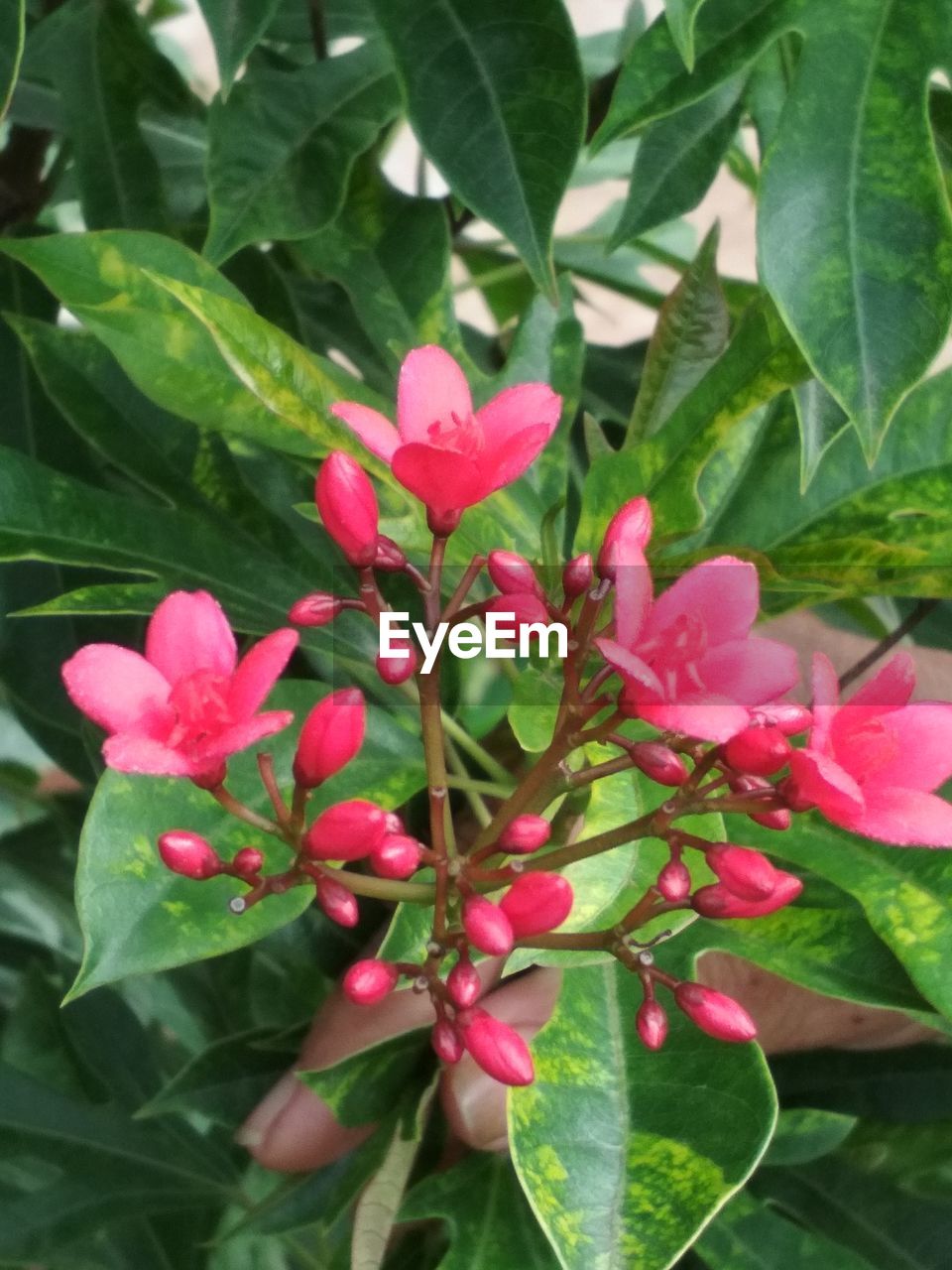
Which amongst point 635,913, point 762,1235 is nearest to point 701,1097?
point 635,913

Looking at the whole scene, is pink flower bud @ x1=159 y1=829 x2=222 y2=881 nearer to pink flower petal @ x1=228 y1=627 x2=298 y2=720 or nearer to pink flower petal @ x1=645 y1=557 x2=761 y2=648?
pink flower petal @ x1=228 y1=627 x2=298 y2=720

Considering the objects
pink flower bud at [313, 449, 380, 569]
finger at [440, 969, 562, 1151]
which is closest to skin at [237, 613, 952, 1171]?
finger at [440, 969, 562, 1151]

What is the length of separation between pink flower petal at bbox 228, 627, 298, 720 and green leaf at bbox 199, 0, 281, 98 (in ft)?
0.84

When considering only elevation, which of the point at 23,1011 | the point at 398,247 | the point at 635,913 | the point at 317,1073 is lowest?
the point at 23,1011

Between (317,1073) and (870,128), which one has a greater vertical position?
(870,128)

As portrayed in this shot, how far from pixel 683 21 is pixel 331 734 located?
0.24 meters

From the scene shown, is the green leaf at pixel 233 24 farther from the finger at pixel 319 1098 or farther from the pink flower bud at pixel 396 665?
the finger at pixel 319 1098

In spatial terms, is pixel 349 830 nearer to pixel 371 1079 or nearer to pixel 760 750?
pixel 760 750

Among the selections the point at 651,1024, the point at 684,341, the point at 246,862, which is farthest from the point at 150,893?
the point at 684,341

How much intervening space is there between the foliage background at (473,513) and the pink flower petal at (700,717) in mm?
104

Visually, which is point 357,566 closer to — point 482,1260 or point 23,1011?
point 482,1260

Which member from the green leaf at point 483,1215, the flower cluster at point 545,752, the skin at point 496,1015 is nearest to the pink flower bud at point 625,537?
the flower cluster at point 545,752

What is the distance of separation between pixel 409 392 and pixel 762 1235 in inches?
17.5

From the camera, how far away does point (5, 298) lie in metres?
0.71
